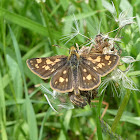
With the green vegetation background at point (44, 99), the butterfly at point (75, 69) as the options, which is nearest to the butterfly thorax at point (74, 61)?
the butterfly at point (75, 69)

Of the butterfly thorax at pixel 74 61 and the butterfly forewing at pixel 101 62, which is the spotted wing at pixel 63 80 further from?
the butterfly forewing at pixel 101 62

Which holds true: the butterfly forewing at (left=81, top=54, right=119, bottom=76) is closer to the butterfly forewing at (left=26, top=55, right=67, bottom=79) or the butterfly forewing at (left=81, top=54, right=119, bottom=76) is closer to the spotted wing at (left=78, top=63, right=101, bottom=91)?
the spotted wing at (left=78, top=63, right=101, bottom=91)

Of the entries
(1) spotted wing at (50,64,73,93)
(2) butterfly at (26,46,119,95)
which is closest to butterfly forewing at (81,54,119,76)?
(2) butterfly at (26,46,119,95)

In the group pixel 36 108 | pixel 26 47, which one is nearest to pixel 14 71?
pixel 36 108

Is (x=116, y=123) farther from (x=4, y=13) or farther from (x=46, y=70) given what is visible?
(x=4, y=13)

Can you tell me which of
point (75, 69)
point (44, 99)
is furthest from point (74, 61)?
point (44, 99)

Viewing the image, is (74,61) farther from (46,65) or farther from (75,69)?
(46,65)
